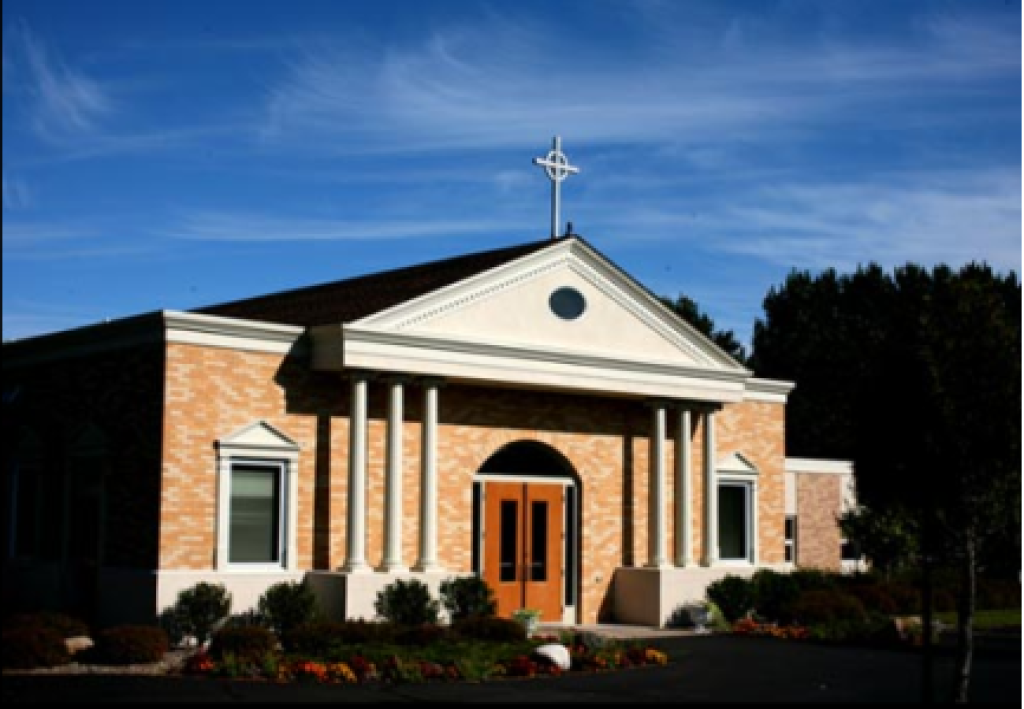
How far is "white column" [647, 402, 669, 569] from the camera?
27.9m

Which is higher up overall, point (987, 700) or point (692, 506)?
point (692, 506)

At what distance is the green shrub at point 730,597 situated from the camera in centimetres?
2789

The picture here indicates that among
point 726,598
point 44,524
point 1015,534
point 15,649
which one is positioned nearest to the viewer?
point 1015,534

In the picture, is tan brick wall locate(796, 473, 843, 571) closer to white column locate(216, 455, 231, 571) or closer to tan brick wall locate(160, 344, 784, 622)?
tan brick wall locate(160, 344, 784, 622)

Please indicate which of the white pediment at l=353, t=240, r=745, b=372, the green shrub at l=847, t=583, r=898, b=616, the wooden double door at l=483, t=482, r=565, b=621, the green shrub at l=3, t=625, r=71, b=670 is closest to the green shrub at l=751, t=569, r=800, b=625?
the green shrub at l=847, t=583, r=898, b=616

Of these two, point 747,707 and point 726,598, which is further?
point 726,598

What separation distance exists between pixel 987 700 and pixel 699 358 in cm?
1209

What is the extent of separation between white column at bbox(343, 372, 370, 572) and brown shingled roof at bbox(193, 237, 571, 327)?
118 centimetres

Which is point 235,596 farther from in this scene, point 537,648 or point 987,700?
point 987,700

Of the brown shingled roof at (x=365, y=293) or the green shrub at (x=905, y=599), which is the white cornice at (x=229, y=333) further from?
the green shrub at (x=905, y=599)

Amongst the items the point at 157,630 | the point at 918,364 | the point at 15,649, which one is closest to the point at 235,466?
the point at 157,630

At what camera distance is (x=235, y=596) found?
2256 centimetres

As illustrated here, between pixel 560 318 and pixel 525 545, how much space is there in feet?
14.0

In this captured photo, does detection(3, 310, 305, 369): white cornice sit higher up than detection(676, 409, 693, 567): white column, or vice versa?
detection(3, 310, 305, 369): white cornice
